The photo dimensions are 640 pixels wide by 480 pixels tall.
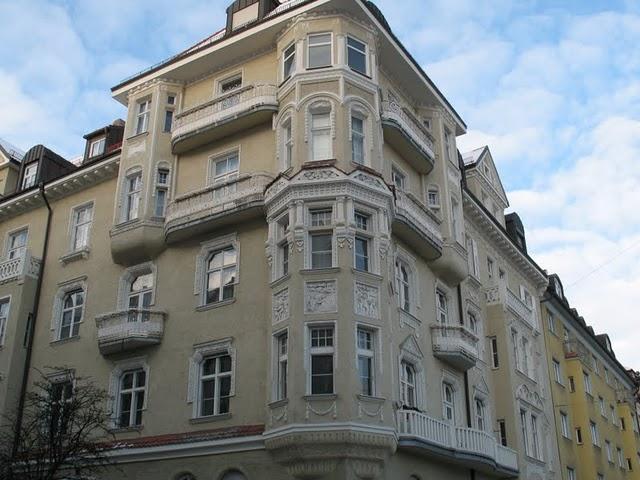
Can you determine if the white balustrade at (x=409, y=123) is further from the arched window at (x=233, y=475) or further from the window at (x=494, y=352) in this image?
the arched window at (x=233, y=475)

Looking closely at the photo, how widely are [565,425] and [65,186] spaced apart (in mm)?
27641

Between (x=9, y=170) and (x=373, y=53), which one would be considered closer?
(x=373, y=53)

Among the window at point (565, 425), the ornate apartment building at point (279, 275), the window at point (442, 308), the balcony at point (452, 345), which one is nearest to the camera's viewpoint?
the ornate apartment building at point (279, 275)

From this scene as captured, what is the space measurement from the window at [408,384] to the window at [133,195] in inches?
456

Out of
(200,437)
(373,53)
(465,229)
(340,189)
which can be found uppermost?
(373,53)

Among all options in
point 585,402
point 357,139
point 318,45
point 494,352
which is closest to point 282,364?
point 357,139

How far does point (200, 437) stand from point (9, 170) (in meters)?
21.1

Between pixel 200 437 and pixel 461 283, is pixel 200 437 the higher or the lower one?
the lower one

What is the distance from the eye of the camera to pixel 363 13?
27625 millimetres

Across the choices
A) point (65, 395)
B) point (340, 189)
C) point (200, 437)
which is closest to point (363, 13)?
point (340, 189)

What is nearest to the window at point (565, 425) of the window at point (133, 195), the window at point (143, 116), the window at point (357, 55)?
the window at point (357, 55)

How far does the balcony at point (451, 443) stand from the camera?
2312 cm

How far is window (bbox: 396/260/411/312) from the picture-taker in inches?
1060

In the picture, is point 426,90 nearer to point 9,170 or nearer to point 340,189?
point 340,189
